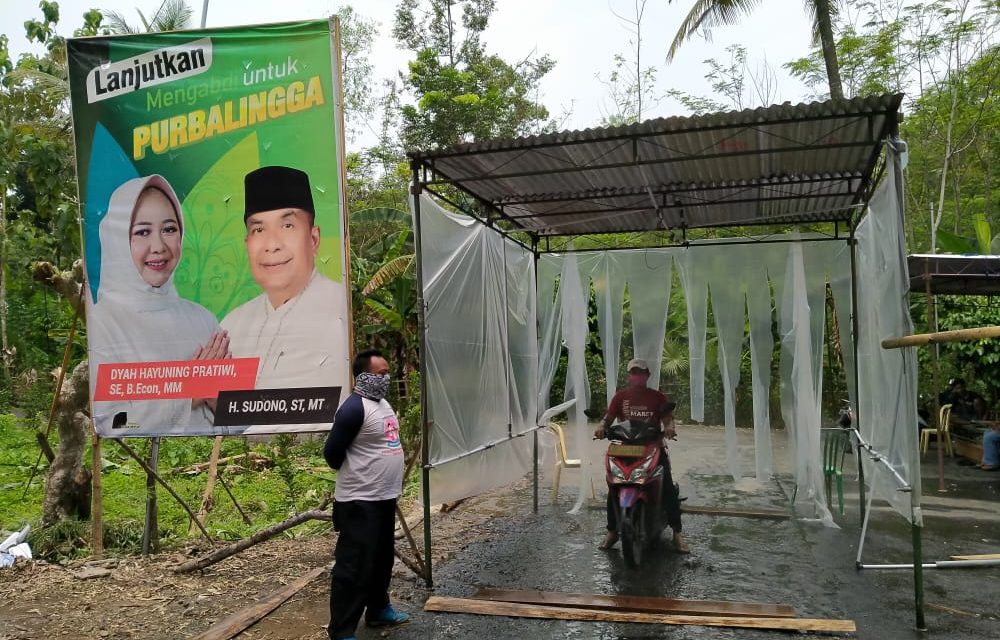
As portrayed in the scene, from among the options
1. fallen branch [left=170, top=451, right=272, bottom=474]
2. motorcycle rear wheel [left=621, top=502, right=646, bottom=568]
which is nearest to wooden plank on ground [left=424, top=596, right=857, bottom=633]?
motorcycle rear wheel [left=621, top=502, right=646, bottom=568]

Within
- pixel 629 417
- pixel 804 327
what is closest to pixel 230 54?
pixel 629 417

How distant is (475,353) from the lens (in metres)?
5.91

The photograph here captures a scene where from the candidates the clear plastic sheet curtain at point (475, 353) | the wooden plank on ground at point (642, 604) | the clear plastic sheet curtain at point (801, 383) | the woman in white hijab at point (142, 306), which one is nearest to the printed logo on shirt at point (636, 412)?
the clear plastic sheet curtain at point (475, 353)

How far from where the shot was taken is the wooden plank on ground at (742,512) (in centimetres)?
679

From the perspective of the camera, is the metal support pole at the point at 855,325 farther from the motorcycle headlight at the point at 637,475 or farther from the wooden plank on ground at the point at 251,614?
the wooden plank on ground at the point at 251,614

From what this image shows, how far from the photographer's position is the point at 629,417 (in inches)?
228

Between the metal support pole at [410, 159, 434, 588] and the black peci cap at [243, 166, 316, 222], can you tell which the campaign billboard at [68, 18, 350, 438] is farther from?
the metal support pole at [410, 159, 434, 588]

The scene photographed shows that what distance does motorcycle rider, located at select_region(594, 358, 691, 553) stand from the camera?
5.71m

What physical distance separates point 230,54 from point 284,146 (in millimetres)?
771

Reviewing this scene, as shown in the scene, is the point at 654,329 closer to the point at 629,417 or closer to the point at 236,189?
the point at 629,417

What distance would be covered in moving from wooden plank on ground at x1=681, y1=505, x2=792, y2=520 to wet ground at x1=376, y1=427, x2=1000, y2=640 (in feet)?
0.44

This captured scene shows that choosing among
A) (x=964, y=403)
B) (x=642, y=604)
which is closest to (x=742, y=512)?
(x=642, y=604)

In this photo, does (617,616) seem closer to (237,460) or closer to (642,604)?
(642,604)

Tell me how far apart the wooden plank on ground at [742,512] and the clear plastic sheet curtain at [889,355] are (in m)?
1.38
